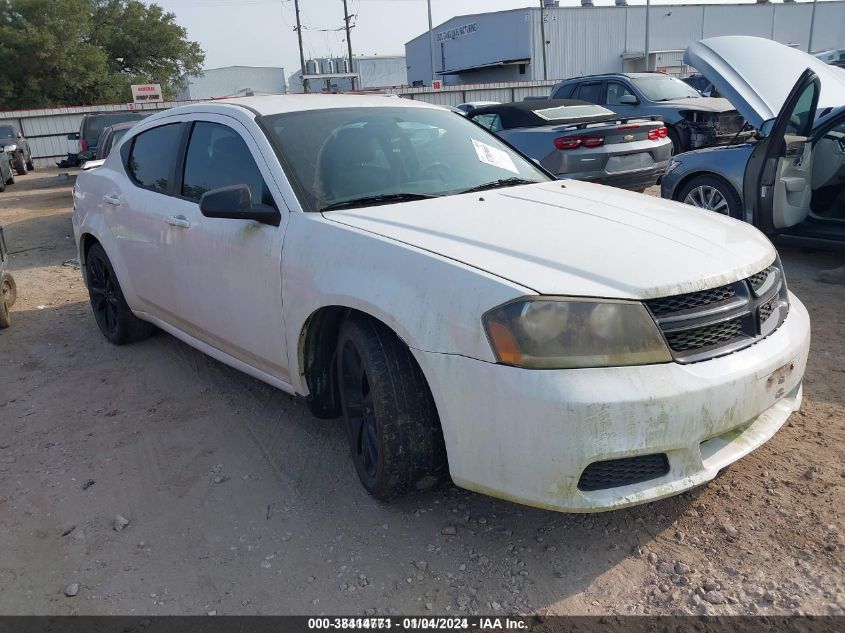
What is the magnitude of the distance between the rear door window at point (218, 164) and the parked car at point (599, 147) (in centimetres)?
449

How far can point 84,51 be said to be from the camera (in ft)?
121

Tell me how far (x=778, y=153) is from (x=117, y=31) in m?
42.8

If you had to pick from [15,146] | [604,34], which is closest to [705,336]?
[15,146]

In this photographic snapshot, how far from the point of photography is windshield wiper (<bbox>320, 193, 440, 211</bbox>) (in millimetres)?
3109

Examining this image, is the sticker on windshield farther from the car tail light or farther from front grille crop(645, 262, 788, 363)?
the car tail light

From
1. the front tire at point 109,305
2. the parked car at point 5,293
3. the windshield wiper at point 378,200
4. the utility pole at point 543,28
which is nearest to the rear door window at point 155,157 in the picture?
the front tire at point 109,305

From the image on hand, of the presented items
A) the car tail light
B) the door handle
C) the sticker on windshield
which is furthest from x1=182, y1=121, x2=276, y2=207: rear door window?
the car tail light

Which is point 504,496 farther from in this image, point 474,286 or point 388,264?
point 388,264

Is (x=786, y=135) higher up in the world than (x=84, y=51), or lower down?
lower down

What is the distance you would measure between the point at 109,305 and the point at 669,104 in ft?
33.7

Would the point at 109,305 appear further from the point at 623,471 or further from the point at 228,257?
the point at 623,471

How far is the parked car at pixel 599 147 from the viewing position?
8109 millimetres

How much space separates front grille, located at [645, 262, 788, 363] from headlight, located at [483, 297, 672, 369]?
5.2 inches

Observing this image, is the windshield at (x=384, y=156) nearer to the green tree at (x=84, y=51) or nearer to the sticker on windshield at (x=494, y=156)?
the sticker on windshield at (x=494, y=156)
